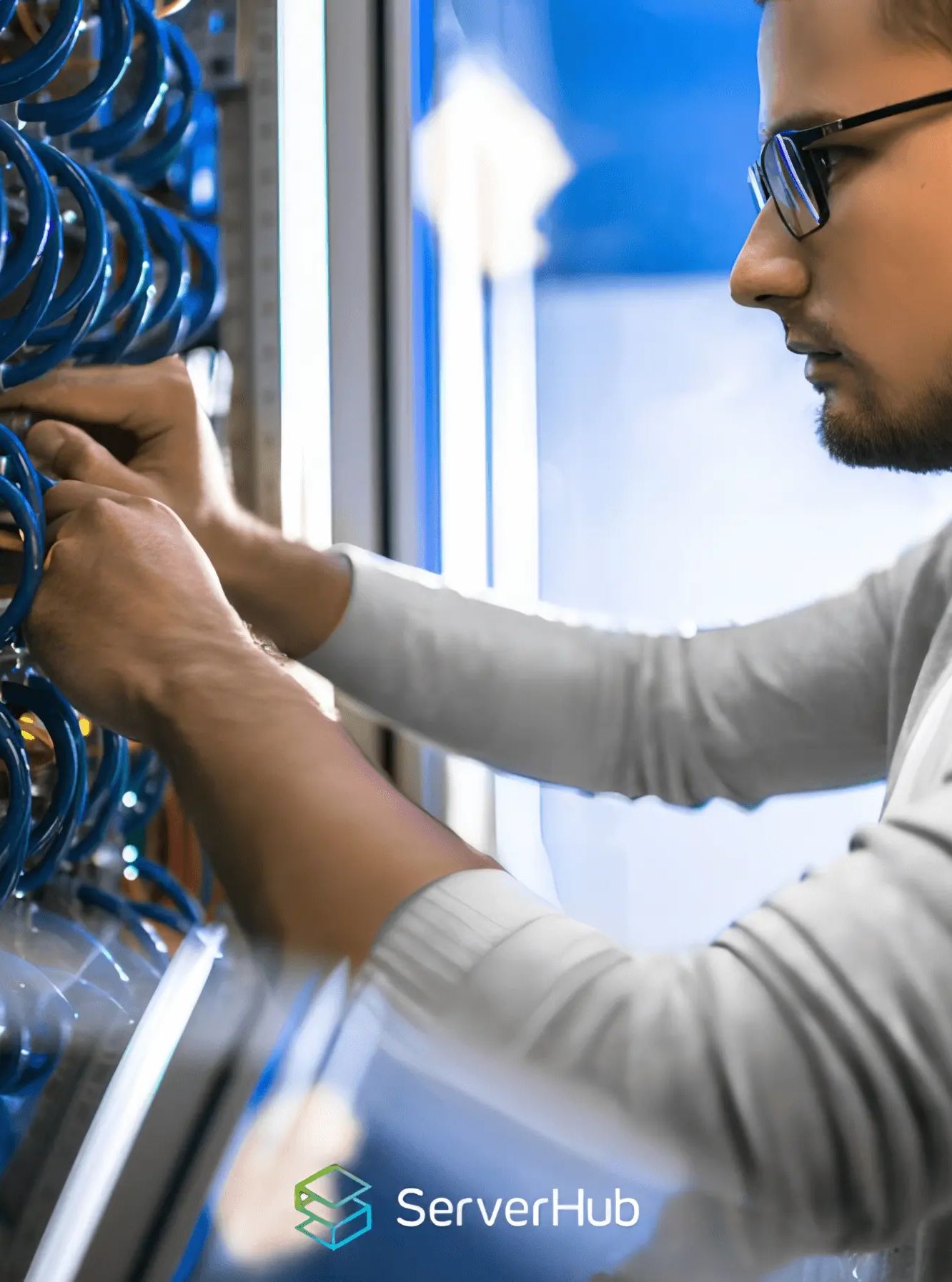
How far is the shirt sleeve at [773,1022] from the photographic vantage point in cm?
56

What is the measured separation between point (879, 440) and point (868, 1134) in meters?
0.50

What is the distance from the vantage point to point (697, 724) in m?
1.13

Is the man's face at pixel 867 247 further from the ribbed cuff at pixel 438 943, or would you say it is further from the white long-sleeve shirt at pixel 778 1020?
the ribbed cuff at pixel 438 943

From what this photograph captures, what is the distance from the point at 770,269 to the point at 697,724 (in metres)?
0.44

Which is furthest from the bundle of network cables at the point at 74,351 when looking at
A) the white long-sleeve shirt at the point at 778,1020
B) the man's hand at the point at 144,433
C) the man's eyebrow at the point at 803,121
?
the man's eyebrow at the point at 803,121

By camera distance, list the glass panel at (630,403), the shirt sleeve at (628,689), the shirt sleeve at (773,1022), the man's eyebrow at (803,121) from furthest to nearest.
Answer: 1. the glass panel at (630,403)
2. the shirt sleeve at (628,689)
3. the man's eyebrow at (803,121)
4. the shirt sleeve at (773,1022)

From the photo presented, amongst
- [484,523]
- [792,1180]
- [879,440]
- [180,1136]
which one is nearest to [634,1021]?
[792,1180]

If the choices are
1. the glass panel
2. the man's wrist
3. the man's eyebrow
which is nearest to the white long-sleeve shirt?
the man's wrist

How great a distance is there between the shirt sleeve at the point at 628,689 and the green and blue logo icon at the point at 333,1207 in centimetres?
45

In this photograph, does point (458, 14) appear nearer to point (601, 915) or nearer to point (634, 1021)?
point (601, 915)

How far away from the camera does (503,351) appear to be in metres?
1.72

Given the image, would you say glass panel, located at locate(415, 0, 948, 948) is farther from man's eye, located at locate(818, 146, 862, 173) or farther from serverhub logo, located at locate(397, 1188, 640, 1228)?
man's eye, located at locate(818, 146, 862, 173)

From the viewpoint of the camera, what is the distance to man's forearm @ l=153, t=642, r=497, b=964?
0.63 meters

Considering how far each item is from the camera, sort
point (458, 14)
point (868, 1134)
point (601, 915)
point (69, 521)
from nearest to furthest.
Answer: point (868, 1134) → point (69, 521) → point (458, 14) → point (601, 915)
